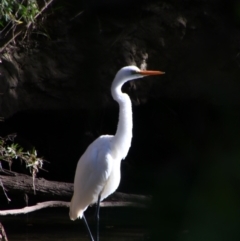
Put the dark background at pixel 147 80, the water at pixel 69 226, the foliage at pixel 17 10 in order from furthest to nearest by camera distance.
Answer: the dark background at pixel 147 80, the water at pixel 69 226, the foliage at pixel 17 10

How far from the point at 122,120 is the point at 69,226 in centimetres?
188

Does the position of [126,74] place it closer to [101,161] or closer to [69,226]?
[101,161]

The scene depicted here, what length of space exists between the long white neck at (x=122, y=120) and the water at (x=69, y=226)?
3.41 feet

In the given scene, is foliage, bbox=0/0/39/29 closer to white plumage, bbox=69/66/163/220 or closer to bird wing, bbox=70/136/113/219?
white plumage, bbox=69/66/163/220

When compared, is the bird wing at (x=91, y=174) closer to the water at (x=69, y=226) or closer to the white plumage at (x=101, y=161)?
the white plumage at (x=101, y=161)

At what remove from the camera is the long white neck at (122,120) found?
3812 mm

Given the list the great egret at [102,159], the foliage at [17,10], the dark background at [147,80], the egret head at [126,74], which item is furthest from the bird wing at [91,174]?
the foliage at [17,10]

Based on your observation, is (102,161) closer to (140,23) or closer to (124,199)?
(124,199)

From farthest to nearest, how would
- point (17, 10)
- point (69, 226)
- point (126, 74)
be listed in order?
point (69, 226) → point (126, 74) → point (17, 10)

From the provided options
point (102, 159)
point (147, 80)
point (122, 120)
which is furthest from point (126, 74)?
point (147, 80)

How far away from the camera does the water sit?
16.5 ft

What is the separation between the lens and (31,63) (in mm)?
5066

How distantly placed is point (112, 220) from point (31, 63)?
5.50 feet

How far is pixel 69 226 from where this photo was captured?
5.47 meters
